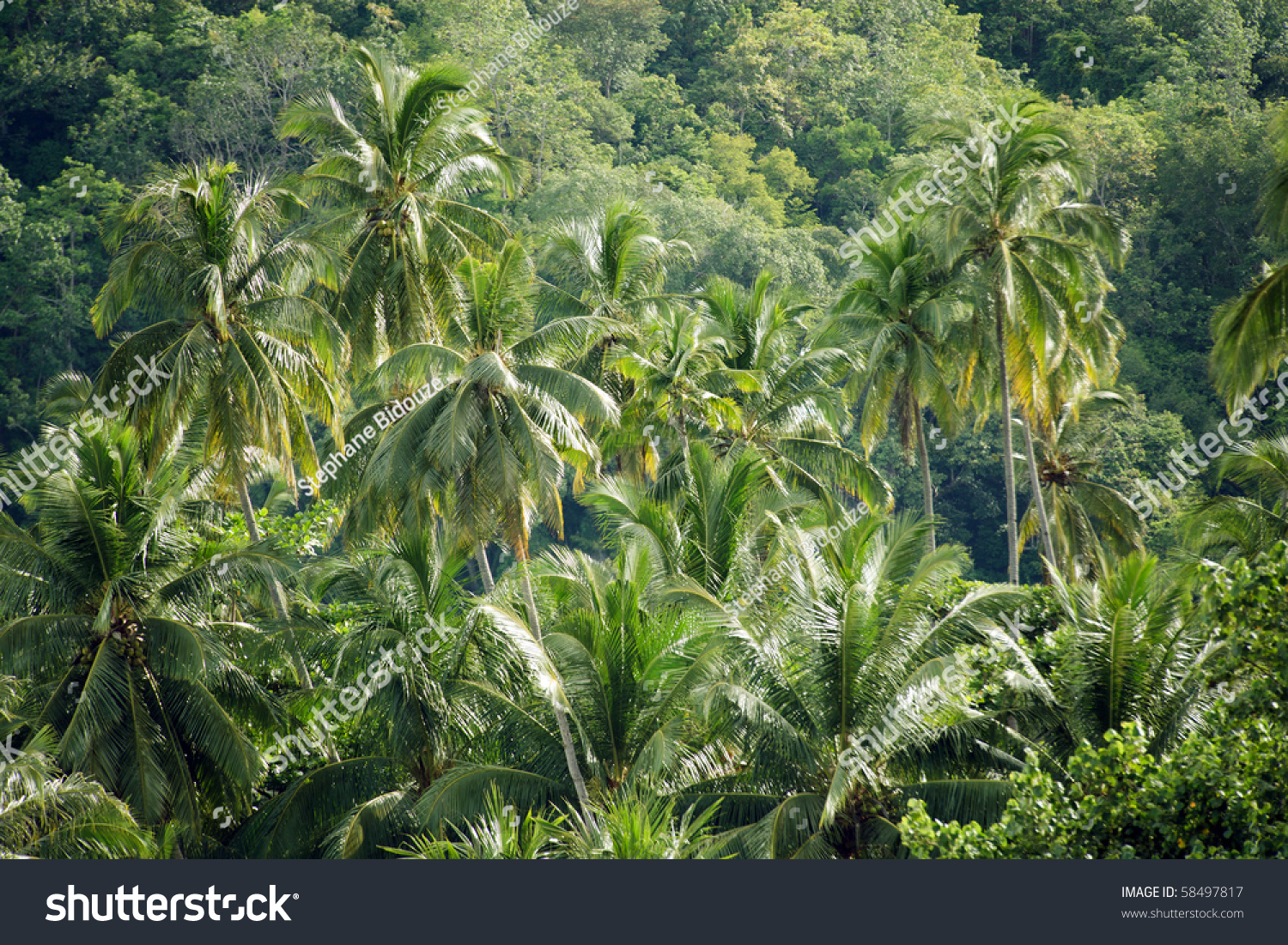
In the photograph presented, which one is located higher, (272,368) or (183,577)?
(272,368)

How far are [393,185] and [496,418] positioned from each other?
6.18 m

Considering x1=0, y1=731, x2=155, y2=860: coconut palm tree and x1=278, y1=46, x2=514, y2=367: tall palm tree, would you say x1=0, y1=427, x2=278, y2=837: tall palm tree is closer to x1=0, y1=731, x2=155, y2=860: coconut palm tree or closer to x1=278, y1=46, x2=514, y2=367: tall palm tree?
x1=0, y1=731, x2=155, y2=860: coconut palm tree

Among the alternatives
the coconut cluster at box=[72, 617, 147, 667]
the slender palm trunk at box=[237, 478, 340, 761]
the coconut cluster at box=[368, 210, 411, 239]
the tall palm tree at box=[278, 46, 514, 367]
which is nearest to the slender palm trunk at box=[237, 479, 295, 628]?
the slender palm trunk at box=[237, 478, 340, 761]

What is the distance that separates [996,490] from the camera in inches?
1940

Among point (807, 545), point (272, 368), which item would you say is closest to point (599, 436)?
point (272, 368)

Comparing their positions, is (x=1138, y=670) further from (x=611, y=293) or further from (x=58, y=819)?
(x=611, y=293)

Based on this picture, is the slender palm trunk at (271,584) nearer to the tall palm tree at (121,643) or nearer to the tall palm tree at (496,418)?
the tall palm tree at (121,643)

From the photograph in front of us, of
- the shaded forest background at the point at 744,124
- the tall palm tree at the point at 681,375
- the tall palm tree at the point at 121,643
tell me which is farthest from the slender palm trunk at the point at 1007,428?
the tall palm tree at the point at 121,643

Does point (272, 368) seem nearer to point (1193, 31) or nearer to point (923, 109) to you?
point (923, 109)

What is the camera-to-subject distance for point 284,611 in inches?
782

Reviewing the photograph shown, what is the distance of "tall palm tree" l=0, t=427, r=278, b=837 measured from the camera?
16.3 metres

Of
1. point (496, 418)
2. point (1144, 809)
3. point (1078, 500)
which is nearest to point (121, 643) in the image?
point (496, 418)

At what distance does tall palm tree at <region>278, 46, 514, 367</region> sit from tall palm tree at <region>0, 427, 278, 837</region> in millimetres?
5745

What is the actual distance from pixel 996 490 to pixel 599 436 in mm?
27706
